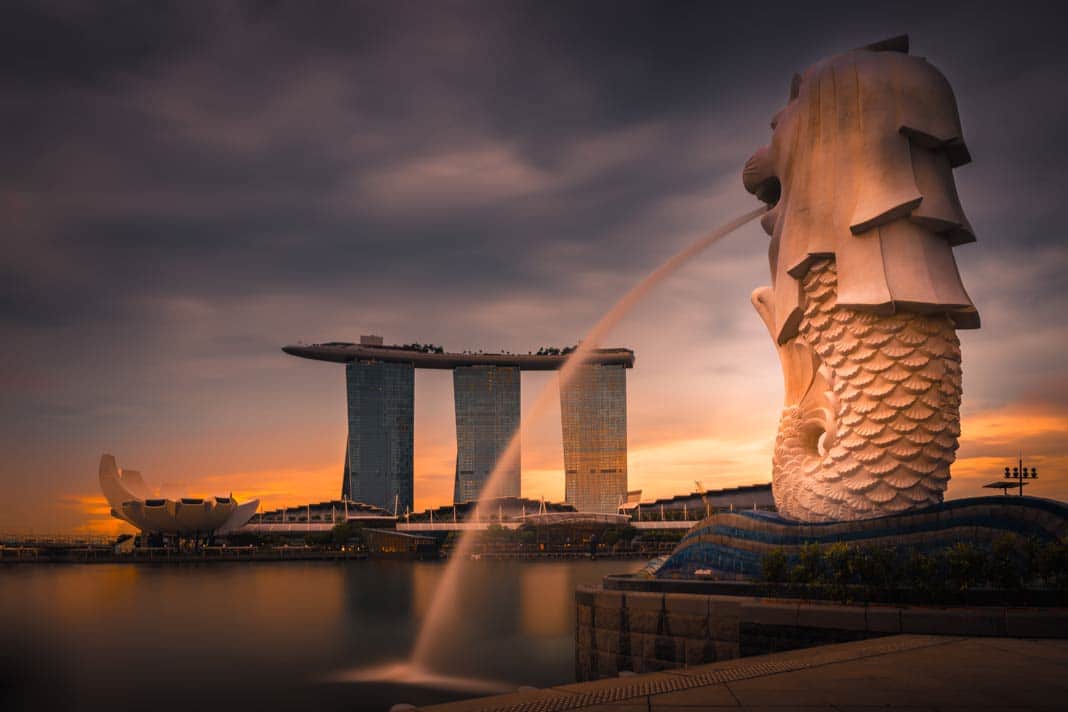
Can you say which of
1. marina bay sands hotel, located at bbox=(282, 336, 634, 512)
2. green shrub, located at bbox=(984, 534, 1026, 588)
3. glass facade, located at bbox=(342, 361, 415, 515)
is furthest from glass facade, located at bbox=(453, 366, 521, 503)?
green shrub, located at bbox=(984, 534, 1026, 588)

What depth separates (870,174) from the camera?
74.6 feet

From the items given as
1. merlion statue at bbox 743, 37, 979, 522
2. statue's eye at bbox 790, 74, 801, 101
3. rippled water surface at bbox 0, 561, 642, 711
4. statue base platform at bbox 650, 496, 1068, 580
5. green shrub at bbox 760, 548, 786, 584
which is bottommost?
rippled water surface at bbox 0, 561, 642, 711

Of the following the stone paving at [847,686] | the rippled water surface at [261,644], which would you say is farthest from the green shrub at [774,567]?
the rippled water surface at [261,644]

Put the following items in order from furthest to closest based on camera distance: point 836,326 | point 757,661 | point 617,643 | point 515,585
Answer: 1. point 515,585
2. point 836,326
3. point 617,643
4. point 757,661

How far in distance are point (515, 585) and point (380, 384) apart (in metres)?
121

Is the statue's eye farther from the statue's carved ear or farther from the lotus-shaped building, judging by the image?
the lotus-shaped building

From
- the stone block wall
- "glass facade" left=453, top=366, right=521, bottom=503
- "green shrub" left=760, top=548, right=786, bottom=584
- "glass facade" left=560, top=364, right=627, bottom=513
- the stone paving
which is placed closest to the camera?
the stone paving

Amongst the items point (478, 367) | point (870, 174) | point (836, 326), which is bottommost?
point (836, 326)

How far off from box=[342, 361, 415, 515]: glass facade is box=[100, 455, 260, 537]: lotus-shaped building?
43037mm

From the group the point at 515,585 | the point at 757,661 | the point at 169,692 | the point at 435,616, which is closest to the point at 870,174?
the point at 757,661

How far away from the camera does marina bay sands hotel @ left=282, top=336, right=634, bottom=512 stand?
17650 centimetres

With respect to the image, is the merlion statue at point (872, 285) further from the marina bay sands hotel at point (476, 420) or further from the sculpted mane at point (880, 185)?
the marina bay sands hotel at point (476, 420)

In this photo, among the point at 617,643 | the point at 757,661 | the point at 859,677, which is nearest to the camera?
the point at 859,677

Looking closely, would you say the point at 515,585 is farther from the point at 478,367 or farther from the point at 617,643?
the point at 478,367
